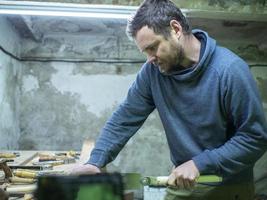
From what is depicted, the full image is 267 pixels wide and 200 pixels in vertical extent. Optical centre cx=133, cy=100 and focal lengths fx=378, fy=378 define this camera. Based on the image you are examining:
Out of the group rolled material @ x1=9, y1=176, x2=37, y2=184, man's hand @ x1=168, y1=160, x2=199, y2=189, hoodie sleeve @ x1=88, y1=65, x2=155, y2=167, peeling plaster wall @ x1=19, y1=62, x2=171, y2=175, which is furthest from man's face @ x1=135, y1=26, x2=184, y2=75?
peeling plaster wall @ x1=19, y1=62, x2=171, y2=175

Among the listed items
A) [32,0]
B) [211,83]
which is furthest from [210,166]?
[32,0]

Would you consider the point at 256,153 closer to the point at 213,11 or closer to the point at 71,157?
the point at 71,157

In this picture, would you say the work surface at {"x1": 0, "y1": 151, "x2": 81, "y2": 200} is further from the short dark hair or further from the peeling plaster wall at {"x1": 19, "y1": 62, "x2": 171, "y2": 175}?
the peeling plaster wall at {"x1": 19, "y1": 62, "x2": 171, "y2": 175}

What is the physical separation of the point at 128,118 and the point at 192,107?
11.6 inches

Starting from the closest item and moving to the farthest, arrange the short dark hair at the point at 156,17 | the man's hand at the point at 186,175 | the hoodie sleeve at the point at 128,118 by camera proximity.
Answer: the man's hand at the point at 186,175
the short dark hair at the point at 156,17
the hoodie sleeve at the point at 128,118

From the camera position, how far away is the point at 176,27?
1.49 m

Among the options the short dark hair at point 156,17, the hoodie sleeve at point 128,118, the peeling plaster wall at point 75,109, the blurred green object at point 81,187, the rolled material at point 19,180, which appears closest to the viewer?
A: the blurred green object at point 81,187

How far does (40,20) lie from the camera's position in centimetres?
376

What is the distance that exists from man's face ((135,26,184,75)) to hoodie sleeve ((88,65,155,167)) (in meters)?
0.17

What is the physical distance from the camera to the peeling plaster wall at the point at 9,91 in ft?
11.9

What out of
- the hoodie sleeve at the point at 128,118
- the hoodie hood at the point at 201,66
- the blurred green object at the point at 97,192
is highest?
the hoodie hood at the point at 201,66

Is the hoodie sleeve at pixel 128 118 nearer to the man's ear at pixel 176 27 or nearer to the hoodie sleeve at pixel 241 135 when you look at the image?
the man's ear at pixel 176 27

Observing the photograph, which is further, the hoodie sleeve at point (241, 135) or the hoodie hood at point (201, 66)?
the hoodie hood at point (201, 66)

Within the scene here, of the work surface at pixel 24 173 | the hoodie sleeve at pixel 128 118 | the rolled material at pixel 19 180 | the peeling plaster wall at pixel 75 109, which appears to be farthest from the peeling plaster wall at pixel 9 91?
the hoodie sleeve at pixel 128 118
